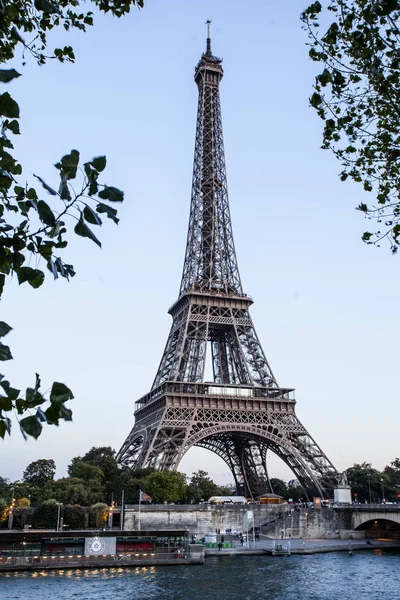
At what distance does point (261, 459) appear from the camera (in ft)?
260

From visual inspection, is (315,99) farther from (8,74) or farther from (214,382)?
(214,382)

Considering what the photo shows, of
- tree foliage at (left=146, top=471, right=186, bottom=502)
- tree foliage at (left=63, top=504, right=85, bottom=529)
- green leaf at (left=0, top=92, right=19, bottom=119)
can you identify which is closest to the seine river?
tree foliage at (left=146, top=471, right=186, bottom=502)

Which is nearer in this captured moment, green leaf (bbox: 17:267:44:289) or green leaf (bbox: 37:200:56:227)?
green leaf (bbox: 37:200:56:227)

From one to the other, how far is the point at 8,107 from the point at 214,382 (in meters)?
71.2

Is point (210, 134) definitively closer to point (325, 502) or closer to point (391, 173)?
point (325, 502)

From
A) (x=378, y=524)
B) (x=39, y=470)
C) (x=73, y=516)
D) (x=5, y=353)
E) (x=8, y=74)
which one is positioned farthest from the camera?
(x=39, y=470)

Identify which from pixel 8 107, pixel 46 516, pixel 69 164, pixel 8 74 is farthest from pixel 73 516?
pixel 8 74

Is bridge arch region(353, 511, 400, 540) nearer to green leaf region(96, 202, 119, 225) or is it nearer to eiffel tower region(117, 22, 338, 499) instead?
eiffel tower region(117, 22, 338, 499)

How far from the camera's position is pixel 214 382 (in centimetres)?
7456

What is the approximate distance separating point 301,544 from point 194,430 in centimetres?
1630

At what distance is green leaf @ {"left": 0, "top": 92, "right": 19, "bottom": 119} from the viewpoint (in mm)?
4344

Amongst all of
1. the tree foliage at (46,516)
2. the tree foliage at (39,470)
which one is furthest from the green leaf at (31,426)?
the tree foliage at (39,470)

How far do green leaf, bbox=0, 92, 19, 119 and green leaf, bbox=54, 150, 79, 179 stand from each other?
47cm

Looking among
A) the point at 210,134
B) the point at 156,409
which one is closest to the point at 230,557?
the point at 156,409
